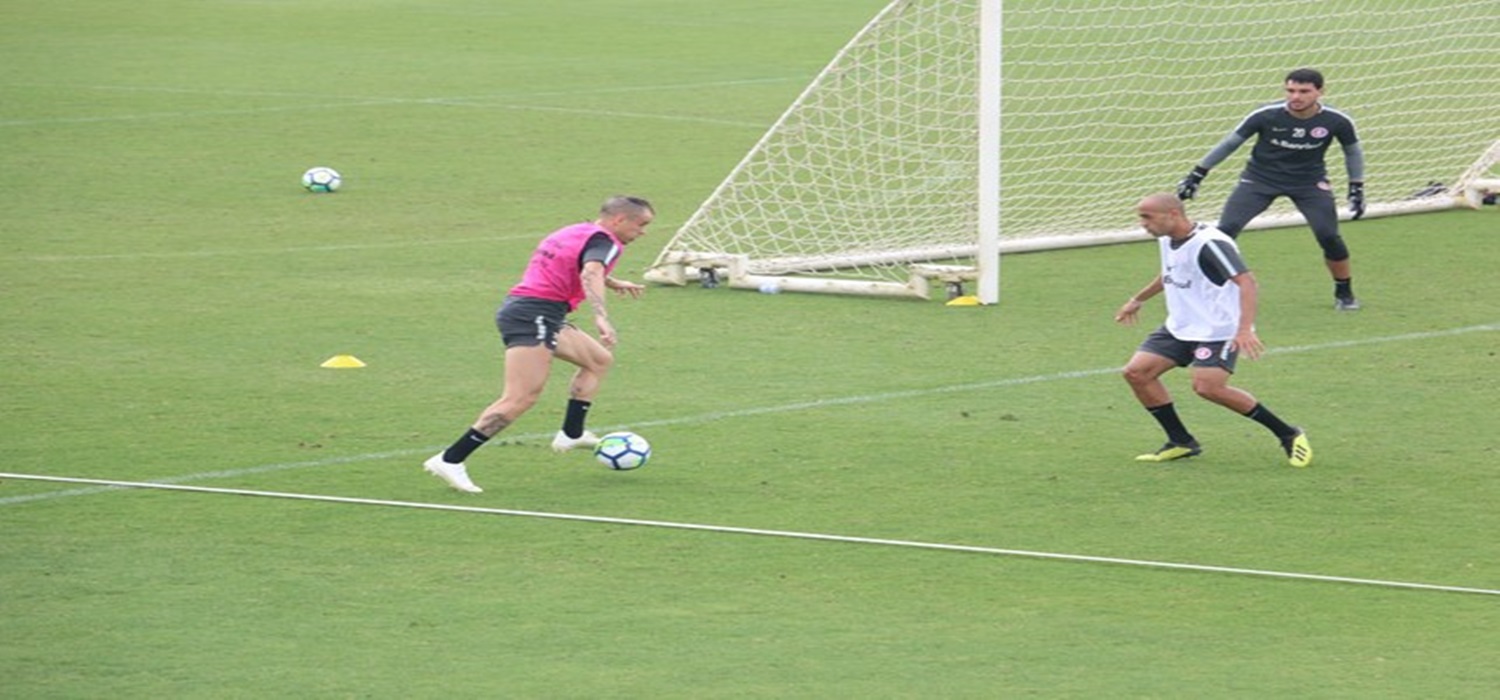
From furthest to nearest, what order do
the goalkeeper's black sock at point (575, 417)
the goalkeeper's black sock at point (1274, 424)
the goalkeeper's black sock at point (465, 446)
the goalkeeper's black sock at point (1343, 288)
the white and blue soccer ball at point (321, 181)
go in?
the white and blue soccer ball at point (321, 181), the goalkeeper's black sock at point (1343, 288), the goalkeeper's black sock at point (575, 417), the goalkeeper's black sock at point (1274, 424), the goalkeeper's black sock at point (465, 446)

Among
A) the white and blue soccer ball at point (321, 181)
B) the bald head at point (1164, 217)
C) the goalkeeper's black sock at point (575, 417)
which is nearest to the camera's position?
the bald head at point (1164, 217)

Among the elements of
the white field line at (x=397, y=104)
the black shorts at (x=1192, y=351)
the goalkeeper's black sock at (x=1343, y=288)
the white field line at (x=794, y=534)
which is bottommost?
the white field line at (x=794, y=534)

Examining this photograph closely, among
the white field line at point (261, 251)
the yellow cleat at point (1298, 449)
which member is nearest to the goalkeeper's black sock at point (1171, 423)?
the yellow cleat at point (1298, 449)

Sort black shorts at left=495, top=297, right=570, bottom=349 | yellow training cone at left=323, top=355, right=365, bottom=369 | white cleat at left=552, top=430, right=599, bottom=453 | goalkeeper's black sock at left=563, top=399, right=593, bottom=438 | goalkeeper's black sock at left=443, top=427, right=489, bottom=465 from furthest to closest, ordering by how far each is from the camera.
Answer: yellow training cone at left=323, top=355, right=365, bottom=369 < white cleat at left=552, top=430, right=599, bottom=453 < goalkeeper's black sock at left=563, top=399, right=593, bottom=438 < black shorts at left=495, top=297, right=570, bottom=349 < goalkeeper's black sock at left=443, top=427, right=489, bottom=465

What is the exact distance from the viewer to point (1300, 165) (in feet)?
55.2

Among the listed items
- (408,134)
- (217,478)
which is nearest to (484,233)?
(408,134)

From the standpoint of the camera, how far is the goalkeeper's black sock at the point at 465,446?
11.4 metres

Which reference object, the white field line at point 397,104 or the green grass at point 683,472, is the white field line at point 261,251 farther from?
the white field line at point 397,104

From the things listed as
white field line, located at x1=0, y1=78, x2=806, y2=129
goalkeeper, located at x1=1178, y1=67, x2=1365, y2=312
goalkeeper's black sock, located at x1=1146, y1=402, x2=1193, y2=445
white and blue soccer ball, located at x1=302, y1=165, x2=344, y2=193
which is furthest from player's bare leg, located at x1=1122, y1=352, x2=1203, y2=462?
white field line, located at x1=0, y1=78, x2=806, y2=129

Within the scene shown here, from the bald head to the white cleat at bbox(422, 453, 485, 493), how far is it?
139 inches

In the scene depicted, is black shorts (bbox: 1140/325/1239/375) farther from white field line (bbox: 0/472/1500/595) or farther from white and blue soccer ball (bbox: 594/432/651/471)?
white and blue soccer ball (bbox: 594/432/651/471)

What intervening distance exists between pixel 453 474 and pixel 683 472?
1.20 m

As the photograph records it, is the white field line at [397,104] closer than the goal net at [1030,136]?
No

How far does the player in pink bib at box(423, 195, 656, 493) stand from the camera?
37.4ft
